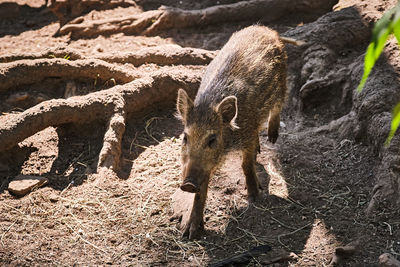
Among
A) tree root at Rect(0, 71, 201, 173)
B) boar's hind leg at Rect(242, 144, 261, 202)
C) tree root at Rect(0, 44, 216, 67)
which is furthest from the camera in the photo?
tree root at Rect(0, 44, 216, 67)

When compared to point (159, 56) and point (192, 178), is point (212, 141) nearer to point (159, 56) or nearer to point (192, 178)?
point (192, 178)

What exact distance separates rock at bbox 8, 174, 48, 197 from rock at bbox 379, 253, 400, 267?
3.61m

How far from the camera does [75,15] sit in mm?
8930

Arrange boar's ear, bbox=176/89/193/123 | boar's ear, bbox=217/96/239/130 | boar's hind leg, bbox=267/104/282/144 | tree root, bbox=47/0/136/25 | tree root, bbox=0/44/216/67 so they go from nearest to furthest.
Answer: boar's ear, bbox=217/96/239/130
boar's ear, bbox=176/89/193/123
boar's hind leg, bbox=267/104/282/144
tree root, bbox=0/44/216/67
tree root, bbox=47/0/136/25

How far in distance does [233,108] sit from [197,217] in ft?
3.88

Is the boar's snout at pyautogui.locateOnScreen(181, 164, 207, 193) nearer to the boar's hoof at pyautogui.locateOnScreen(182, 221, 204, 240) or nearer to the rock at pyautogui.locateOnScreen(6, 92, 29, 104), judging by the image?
the boar's hoof at pyautogui.locateOnScreen(182, 221, 204, 240)

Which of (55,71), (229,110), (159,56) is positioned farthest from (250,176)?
(55,71)

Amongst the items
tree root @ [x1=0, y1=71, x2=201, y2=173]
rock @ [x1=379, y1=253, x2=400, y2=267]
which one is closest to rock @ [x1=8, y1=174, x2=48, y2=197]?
tree root @ [x1=0, y1=71, x2=201, y2=173]

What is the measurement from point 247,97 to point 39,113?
2.53 meters

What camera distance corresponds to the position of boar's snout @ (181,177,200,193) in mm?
3961

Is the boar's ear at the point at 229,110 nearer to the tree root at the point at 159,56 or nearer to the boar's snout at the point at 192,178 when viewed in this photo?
the boar's snout at the point at 192,178

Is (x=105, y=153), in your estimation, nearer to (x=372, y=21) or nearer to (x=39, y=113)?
(x=39, y=113)

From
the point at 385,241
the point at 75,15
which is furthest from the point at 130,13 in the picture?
the point at 385,241

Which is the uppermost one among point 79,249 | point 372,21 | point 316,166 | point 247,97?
point 372,21
